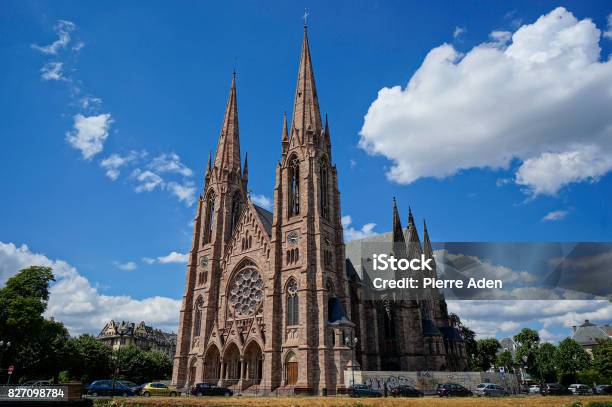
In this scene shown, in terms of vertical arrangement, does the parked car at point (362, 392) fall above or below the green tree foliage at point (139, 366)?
below

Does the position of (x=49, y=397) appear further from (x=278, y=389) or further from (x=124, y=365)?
(x=124, y=365)

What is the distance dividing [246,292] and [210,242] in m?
9.97

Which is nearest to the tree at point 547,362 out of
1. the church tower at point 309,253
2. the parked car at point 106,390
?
the church tower at point 309,253

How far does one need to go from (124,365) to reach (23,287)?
25.5 meters

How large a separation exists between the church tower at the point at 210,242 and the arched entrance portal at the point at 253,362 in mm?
6005

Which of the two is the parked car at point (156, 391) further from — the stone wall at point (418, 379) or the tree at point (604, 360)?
the tree at point (604, 360)

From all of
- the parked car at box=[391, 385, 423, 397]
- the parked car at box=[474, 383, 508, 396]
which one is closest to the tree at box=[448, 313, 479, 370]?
the parked car at box=[474, 383, 508, 396]

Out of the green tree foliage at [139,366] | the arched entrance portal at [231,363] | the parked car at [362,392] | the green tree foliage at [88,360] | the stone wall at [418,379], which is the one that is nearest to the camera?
the parked car at [362,392]

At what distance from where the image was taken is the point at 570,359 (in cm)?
7169

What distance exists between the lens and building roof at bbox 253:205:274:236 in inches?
1906

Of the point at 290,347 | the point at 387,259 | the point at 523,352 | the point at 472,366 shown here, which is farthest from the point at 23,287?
the point at 523,352

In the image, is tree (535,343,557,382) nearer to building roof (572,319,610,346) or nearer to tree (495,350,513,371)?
tree (495,350,513,371)

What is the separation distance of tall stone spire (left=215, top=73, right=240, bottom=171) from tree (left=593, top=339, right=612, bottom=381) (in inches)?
2315

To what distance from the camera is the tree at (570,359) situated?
233 ft
